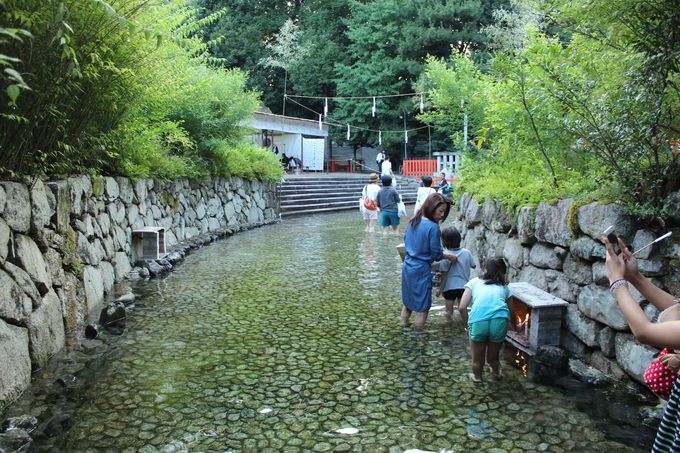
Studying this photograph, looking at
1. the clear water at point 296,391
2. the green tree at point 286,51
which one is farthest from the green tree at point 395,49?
the clear water at point 296,391

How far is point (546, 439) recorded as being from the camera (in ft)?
10.9

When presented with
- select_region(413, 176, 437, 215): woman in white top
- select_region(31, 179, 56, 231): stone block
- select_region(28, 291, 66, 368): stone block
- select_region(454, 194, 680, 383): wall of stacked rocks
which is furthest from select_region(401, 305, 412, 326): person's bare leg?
select_region(413, 176, 437, 215): woman in white top

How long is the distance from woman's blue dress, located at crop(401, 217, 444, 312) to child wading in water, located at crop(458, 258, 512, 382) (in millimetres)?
A: 982

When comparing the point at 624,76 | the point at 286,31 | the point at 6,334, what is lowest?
the point at 6,334

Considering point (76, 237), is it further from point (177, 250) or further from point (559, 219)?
point (559, 219)

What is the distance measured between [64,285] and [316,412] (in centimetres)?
303

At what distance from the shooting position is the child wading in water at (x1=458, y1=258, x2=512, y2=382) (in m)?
4.11

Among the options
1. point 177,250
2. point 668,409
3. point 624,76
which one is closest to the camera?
point 668,409

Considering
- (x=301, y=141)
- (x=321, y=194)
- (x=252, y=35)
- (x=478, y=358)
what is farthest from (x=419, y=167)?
(x=478, y=358)

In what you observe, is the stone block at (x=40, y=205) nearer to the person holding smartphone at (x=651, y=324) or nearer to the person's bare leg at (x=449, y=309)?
the person's bare leg at (x=449, y=309)

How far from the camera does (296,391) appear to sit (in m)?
4.02

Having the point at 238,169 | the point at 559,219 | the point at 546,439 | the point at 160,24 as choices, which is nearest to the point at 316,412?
the point at 546,439

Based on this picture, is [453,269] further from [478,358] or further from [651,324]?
[651,324]

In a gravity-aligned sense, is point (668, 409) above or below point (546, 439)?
above
